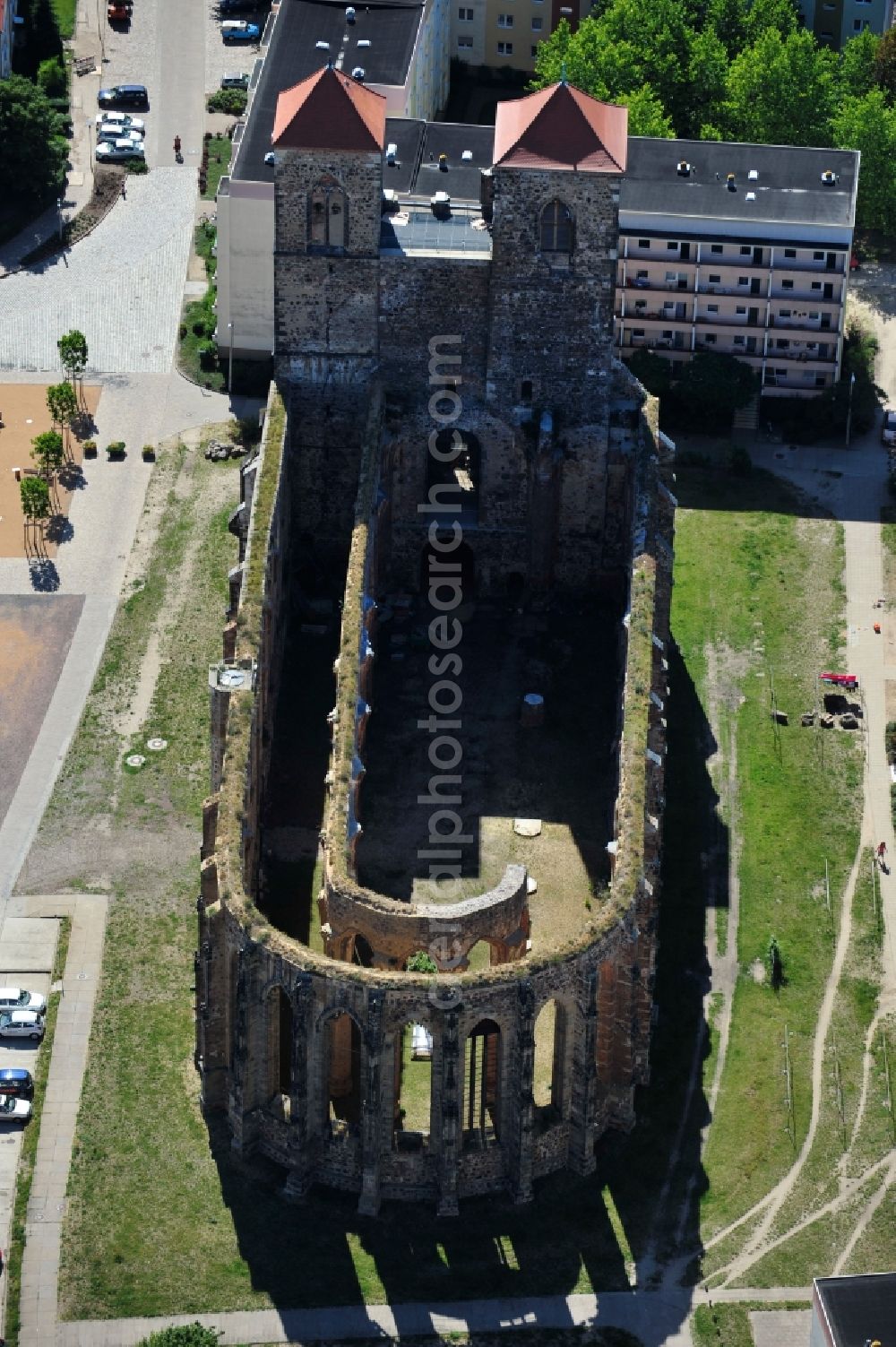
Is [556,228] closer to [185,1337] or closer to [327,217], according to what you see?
[327,217]

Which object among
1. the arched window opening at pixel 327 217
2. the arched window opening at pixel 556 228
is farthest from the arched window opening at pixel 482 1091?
the arched window opening at pixel 327 217

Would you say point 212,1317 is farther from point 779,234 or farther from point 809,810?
point 779,234

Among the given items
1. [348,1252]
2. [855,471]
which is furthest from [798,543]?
[348,1252]

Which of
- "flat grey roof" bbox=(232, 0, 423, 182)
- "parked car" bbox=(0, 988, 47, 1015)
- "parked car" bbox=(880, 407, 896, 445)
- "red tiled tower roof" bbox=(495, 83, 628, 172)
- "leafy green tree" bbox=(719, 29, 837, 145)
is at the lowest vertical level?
"parked car" bbox=(0, 988, 47, 1015)

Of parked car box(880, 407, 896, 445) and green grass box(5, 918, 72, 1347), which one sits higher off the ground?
parked car box(880, 407, 896, 445)

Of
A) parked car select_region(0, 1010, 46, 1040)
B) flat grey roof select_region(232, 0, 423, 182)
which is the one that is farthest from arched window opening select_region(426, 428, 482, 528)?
parked car select_region(0, 1010, 46, 1040)

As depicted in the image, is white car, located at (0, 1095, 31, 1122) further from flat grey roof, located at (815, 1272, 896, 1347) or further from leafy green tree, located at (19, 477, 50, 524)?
leafy green tree, located at (19, 477, 50, 524)

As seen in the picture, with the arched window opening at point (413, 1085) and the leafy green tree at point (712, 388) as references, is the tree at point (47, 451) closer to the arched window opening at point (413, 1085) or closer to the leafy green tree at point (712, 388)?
the leafy green tree at point (712, 388)
